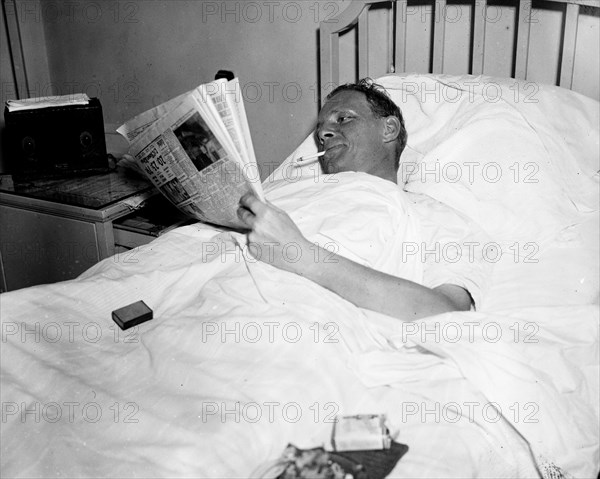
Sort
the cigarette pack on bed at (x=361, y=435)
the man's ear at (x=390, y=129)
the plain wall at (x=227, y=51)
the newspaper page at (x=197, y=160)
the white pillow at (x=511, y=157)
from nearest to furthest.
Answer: the cigarette pack on bed at (x=361, y=435), the newspaper page at (x=197, y=160), the white pillow at (x=511, y=157), the man's ear at (x=390, y=129), the plain wall at (x=227, y=51)

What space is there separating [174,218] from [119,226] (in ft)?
0.54

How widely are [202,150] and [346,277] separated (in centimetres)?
37

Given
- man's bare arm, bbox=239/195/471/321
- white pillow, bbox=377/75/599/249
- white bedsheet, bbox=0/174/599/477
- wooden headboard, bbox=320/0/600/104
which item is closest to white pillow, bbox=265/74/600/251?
white pillow, bbox=377/75/599/249

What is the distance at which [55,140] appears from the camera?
6.59 ft

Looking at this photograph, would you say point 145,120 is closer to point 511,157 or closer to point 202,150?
point 202,150

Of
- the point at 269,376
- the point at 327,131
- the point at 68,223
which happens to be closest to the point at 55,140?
the point at 68,223

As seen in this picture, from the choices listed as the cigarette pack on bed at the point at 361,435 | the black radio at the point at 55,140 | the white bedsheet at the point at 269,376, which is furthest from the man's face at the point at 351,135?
the black radio at the point at 55,140

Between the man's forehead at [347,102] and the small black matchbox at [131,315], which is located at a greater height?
the man's forehead at [347,102]

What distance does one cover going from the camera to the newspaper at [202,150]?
44.0 inches

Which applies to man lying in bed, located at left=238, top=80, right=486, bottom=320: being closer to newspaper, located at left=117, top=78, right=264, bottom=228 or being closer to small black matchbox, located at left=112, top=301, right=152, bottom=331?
newspaper, located at left=117, top=78, right=264, bottom=228

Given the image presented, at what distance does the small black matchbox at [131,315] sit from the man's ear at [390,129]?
2.46 feet

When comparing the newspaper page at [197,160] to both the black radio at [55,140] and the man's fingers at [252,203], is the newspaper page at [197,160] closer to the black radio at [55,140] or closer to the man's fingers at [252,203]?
the man's fingers at [252,203]

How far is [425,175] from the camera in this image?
1.55 meters

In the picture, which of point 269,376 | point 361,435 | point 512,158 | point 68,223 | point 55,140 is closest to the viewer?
point 361,435
